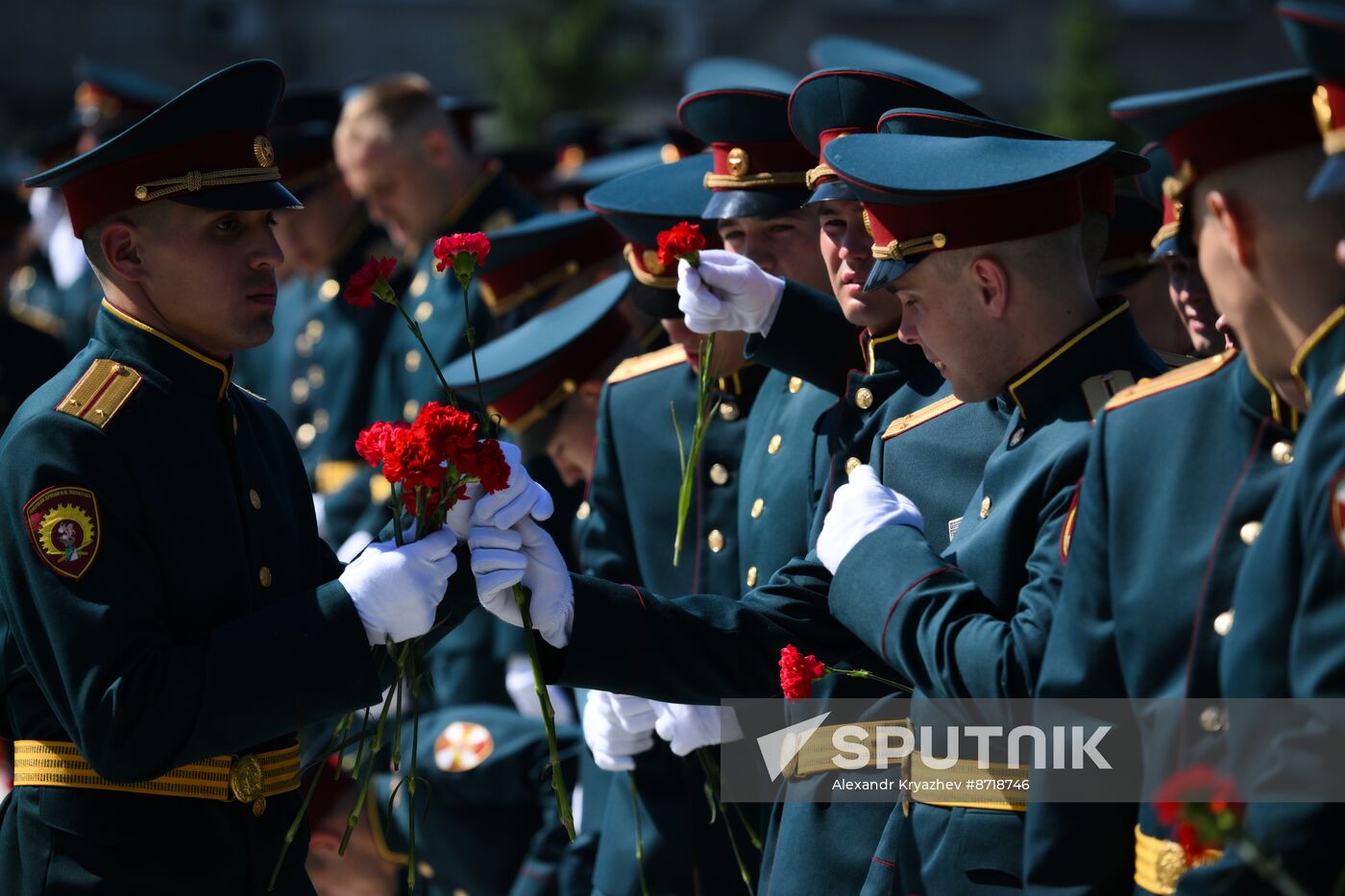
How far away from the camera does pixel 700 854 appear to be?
4.96 metres

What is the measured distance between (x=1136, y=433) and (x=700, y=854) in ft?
7.49

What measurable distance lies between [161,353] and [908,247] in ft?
5.39

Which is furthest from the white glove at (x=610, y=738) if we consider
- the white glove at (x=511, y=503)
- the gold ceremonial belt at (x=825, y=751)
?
the white glove at (x=511, y=503)

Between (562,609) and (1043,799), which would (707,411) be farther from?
(1043,799)

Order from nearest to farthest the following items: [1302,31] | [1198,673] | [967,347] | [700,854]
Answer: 1. [1302,31]
2. [1198,673]
3. [967,347]
4. [700,854]

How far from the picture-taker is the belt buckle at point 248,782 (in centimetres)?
395

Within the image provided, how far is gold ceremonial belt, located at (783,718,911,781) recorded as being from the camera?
4148mm

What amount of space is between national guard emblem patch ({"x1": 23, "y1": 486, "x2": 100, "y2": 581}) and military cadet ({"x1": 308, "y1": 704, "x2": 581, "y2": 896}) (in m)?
2.46

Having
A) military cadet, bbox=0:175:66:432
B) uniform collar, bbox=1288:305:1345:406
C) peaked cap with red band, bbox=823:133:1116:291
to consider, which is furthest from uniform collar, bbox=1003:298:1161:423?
military cadet, bbox=0:175:66:432

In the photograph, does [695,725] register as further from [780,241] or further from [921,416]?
[780,241]

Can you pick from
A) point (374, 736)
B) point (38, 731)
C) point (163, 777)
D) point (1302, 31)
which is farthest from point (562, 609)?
point (1302, 31)

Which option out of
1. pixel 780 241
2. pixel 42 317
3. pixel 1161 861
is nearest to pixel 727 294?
pixel 780 241

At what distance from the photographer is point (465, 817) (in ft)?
20.3

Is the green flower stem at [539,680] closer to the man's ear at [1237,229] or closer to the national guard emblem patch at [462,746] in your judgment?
the man's ear at [1237,229]
